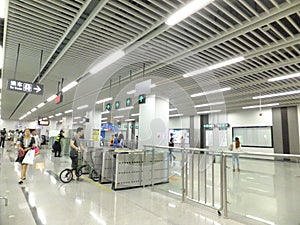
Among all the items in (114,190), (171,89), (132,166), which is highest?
(171,89)

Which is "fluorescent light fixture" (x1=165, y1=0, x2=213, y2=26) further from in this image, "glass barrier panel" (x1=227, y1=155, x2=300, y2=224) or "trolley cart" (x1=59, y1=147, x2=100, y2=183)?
"trolley cart" (x1=59, y1=147, x2=100, y2=183)

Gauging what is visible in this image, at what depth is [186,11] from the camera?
3.53m

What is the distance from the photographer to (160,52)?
5.44 metres

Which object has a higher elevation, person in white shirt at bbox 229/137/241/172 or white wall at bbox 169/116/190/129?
white wall at bbox 169/116/190/129

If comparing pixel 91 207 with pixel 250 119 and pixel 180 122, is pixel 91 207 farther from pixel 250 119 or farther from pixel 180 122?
pixel 180 122

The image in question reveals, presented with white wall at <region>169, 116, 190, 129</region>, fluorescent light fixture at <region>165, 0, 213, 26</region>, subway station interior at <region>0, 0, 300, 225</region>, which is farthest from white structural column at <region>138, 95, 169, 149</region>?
white wall at <region>169, 116, 190, 129</region>

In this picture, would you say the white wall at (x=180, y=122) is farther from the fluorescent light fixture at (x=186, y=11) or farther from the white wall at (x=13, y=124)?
the white wall at (x=13, y=124)

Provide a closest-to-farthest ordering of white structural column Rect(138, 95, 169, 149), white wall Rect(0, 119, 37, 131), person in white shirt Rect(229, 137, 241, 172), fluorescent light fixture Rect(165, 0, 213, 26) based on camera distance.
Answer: fluorescent light fixture Rect(165, 0, 213, 26) → person in white shirt Rect(229, 137, 241, 172) → white structural column Rect(138, 95, 169, 149) → white wall Rect(0, 119, 37, 131)

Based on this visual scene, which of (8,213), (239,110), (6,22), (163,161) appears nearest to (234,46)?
(163,161)

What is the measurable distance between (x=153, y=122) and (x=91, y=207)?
570 cm

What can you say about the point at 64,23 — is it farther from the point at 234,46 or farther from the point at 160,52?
the point at 234,46

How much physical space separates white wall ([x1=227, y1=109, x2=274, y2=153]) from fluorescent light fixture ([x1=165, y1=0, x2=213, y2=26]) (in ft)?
42.2

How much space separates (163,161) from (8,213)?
342cm

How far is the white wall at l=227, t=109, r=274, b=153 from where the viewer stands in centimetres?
1402
